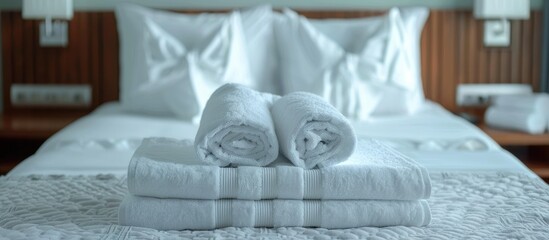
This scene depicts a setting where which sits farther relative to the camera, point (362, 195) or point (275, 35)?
point (275, 35)

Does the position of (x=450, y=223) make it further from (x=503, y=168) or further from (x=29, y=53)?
(x=29, y=53)

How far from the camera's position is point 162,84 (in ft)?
9.50

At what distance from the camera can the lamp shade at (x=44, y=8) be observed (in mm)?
3238

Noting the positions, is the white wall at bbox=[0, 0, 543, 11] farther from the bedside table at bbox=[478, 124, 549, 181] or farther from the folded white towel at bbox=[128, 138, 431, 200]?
the folded white towel at bbox=[128, 138, 431, 200]

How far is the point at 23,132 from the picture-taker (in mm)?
2957

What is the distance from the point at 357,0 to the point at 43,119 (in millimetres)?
1421

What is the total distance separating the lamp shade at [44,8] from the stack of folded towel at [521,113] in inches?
70.7

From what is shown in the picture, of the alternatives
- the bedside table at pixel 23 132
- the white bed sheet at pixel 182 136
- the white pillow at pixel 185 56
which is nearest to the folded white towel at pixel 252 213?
the white bed sheet at pixel 182 136

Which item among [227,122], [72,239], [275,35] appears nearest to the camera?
[72,239]

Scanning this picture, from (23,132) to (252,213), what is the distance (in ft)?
5.63

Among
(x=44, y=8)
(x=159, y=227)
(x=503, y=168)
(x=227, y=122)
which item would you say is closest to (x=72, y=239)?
(x=159, y=227)

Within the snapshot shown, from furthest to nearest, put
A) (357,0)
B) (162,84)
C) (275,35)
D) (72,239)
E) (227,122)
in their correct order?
(357,0)
(275,35)
(162,84)
(227,122)
(72,239)

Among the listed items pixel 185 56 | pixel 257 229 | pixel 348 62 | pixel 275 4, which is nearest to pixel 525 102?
pixel 348 62

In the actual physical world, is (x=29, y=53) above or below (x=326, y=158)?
above
